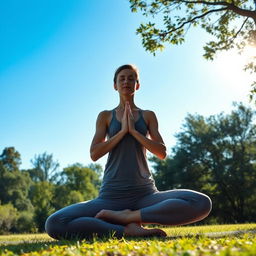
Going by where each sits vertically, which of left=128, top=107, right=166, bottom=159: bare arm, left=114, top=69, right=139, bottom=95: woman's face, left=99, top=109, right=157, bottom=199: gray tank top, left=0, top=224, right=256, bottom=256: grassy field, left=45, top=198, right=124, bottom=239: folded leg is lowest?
left=0, top=224, right=256, bottom=256: grassy field

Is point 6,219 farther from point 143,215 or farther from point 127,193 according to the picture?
point 143,215

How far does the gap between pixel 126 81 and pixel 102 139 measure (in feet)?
3.03

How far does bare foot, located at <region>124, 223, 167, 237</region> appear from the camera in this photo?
13.0 ft

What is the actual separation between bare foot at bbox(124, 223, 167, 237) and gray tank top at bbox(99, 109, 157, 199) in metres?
0.54

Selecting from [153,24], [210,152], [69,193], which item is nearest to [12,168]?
[69,193]

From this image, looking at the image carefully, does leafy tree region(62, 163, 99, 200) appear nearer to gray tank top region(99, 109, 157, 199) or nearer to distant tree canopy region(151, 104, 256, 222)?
distant tree canopy region(151, 104, 256, 222)

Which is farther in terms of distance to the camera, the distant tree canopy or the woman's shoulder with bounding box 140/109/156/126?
the distant tree canopy

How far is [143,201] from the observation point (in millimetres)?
4492

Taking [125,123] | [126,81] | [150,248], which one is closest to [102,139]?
[125,123]

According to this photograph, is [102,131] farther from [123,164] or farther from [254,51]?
[254,51]

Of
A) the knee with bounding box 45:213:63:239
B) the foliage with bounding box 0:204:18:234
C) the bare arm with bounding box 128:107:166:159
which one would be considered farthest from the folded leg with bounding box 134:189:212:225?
the foliage with bounding box 0:204:18:234

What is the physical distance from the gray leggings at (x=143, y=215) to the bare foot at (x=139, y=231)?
0.08 m

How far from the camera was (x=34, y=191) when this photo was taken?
49.4 metres

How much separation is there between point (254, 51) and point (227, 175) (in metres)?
21.9
